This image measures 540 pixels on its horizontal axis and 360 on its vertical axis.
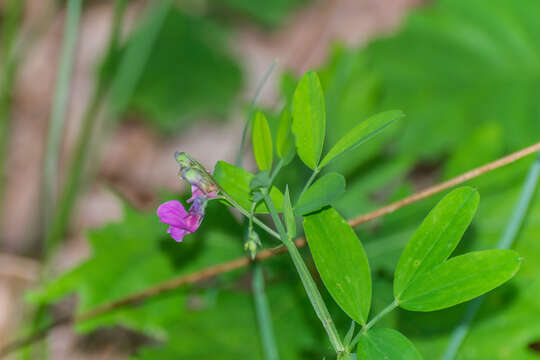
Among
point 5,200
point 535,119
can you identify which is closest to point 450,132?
point 535,119

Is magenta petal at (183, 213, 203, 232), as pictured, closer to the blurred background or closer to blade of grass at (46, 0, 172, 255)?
the blurred background

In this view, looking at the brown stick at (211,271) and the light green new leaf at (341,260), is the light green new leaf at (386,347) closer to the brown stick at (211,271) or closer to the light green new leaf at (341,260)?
the light green new leaf at (341,260)

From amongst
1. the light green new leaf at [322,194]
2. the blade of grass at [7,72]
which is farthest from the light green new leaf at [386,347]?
the blade of grass at [7,72]

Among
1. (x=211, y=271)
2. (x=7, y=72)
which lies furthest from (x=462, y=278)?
(x=7, y=72)

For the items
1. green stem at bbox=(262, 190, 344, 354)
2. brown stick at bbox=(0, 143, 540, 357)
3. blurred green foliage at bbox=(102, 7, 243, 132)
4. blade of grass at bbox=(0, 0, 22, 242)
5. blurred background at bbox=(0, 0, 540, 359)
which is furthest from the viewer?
blurred green foliage at bbox=(102, 7, 243, 132)

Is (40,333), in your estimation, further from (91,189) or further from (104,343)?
(91,189)

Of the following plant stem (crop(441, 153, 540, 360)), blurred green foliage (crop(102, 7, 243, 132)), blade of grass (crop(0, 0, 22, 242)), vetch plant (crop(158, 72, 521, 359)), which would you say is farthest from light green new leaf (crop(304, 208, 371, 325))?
blurred green foliage (crop(102, 7, 243, 132))

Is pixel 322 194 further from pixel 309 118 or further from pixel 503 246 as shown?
pixel 503 246
